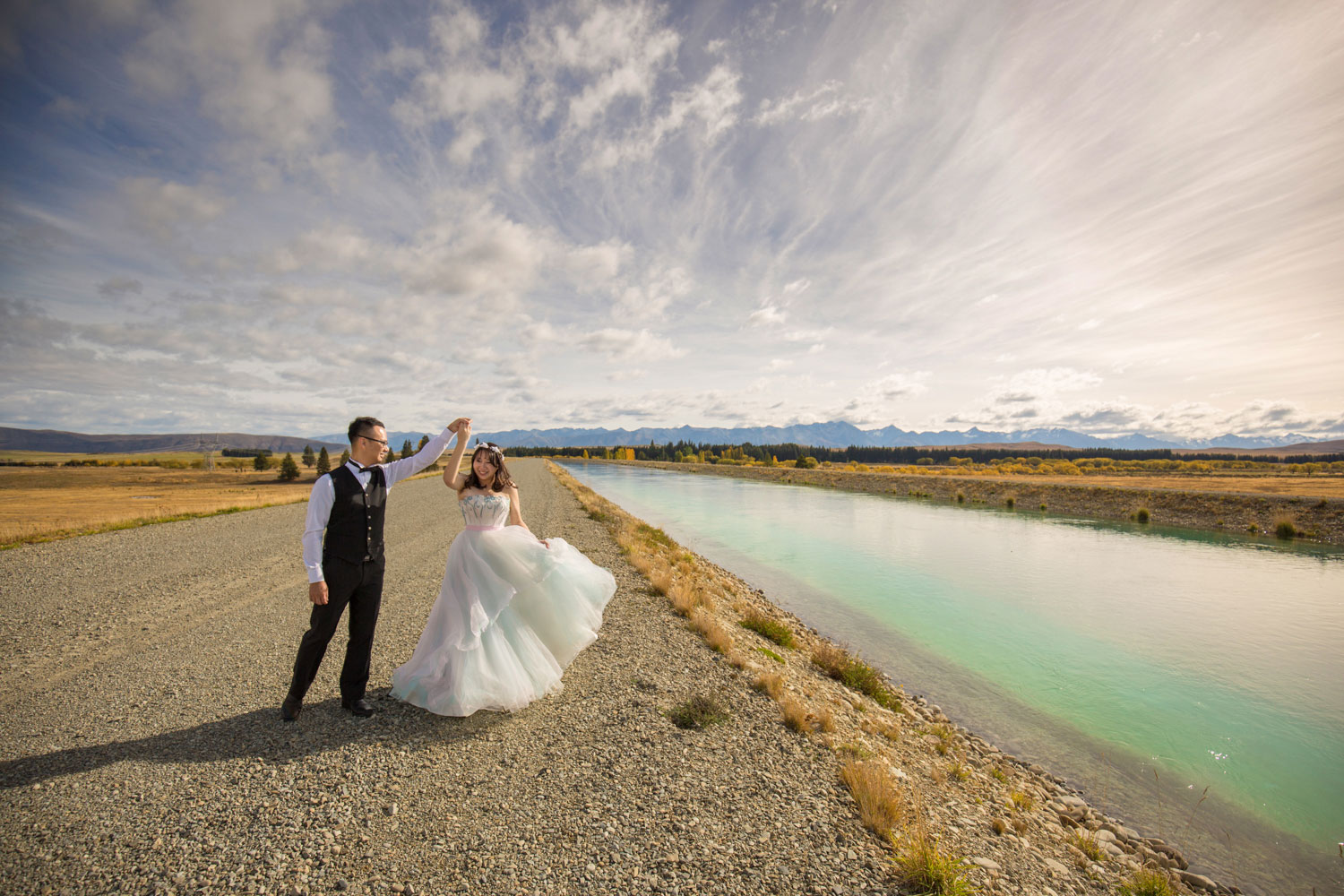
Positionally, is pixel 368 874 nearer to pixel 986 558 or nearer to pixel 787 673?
pixel 787 673

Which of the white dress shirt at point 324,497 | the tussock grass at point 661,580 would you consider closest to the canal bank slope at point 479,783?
the white dress shirt at point 324,497

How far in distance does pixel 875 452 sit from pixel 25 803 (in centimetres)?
16114

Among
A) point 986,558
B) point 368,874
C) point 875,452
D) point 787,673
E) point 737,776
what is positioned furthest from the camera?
point 875,452

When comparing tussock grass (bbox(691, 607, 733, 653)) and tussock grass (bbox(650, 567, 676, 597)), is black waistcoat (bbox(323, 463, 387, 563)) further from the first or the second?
tussock grass (bbox(650, 567, 676, 597))

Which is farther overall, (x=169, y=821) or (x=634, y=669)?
(x=634, y=669)

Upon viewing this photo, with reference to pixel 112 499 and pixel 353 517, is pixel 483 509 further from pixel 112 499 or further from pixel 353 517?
pixel 112 499

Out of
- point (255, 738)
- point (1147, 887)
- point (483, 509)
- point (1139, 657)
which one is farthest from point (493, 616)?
point (1139, 657)

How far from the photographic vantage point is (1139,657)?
447 inches

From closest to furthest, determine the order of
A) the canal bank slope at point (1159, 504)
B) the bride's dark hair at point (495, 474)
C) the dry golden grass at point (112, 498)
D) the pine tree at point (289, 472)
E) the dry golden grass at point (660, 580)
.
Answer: the bride's dark hair at point (495, 474)
the dry golden grass at point (660, 580)
the dry golden grass at point (112, 498)
the canal bank slope at point (1159, 504)
the pine tree at point (289, 472)

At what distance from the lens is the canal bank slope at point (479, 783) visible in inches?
132

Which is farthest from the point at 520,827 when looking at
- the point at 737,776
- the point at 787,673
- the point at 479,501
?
the point at 787,673

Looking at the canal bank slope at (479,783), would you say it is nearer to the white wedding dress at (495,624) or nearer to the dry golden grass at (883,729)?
the dry golden grass at (883,729)

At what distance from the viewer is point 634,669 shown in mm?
6770

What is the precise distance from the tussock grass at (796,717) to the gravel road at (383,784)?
140 millimetres
